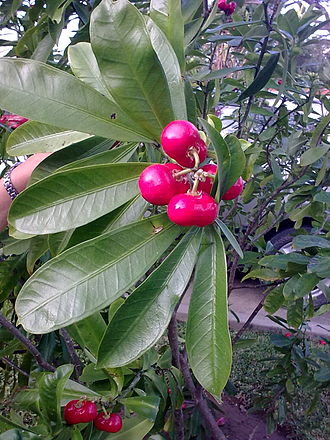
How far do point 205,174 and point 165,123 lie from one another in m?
0.11

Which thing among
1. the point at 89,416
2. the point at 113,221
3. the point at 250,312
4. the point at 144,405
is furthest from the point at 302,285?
the point at 250,312

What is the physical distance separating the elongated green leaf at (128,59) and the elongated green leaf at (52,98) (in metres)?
0.04

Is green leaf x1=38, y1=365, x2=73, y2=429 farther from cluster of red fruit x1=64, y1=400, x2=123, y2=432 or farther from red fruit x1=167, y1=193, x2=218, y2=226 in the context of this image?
red fruit x1=167, y1=193, x2=218, y2=226

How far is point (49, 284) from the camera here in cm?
60

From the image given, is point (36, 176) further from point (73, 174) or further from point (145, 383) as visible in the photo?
point (145, 383)

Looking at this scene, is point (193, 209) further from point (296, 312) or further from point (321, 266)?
point (296, 312)

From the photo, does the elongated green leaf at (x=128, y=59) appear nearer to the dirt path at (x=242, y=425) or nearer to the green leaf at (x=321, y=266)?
the green leaf at (x=321, y=266)

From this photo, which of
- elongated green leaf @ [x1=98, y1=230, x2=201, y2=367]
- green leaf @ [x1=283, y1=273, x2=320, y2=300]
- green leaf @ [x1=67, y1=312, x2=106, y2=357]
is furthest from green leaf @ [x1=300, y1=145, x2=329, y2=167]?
elongated green leaf @ [x1=98, y1=230, x2=201, y2=367]

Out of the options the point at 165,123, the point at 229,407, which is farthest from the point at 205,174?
the point at 229,407

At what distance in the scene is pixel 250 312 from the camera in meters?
3.96

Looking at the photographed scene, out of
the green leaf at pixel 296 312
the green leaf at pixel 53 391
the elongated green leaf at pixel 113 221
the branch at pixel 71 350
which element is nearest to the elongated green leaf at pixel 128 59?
the elongated green leaf at pixel 113 221

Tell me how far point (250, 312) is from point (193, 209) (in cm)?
354

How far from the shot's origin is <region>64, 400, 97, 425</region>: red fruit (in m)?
0.96

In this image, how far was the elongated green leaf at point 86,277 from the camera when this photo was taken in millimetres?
582
